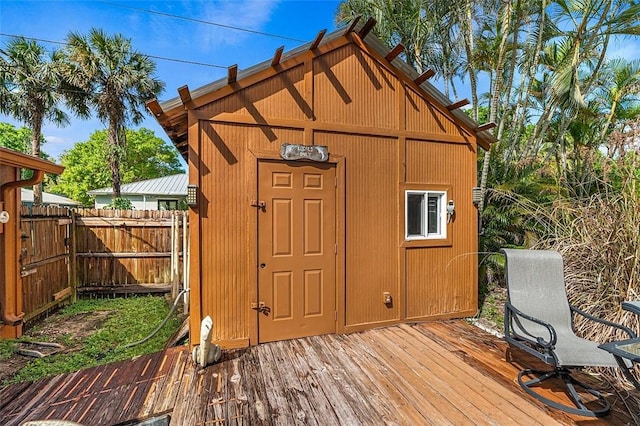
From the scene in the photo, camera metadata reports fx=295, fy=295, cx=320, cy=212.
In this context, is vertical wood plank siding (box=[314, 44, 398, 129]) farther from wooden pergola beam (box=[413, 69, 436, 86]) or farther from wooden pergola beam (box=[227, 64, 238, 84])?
wooden pergola beam (box=[227, 64, 238, 84])

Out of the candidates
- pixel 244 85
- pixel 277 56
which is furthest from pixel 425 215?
pixel 244 85

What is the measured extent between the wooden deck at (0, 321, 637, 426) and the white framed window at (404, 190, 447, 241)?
1550 millimetres

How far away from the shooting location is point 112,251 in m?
6.36

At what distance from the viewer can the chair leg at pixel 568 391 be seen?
236cm

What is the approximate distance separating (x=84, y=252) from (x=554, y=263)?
814 centimetres

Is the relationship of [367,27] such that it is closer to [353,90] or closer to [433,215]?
[353,90]

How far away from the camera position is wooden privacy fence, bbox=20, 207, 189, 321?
5.57 m

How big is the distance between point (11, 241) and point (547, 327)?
6.44m

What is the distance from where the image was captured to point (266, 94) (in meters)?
3.70

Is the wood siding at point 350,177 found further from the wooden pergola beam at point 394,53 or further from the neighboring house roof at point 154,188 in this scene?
the neighboring house roof at point 154,188

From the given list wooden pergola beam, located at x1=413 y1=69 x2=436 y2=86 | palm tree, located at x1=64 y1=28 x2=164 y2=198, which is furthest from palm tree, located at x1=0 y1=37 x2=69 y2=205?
wooden pergola beam, located at x1=413 y1=69 x2=436 y2=86

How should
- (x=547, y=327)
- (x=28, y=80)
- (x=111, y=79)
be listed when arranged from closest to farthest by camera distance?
(x=547, y=327), (x=28, y=80), (x=111, y=79)

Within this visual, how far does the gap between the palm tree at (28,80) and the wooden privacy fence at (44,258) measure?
6.32 m

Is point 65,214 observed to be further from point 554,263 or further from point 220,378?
point 554,263
